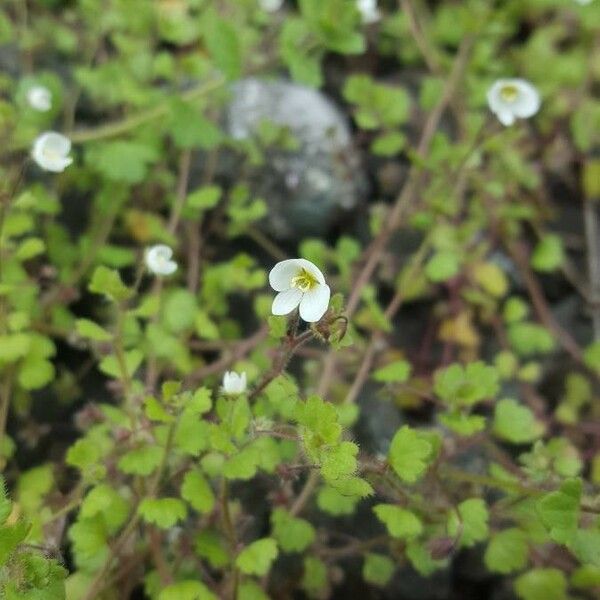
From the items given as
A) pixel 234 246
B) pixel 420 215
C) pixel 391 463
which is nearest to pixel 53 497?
pixel 391 463

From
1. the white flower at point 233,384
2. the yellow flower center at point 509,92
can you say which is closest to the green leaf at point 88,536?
the white flower at point 233,384

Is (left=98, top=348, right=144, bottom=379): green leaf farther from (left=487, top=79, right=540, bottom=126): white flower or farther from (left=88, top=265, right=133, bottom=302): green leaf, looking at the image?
(left=487, top=79, right=540, bottom=126): white flower

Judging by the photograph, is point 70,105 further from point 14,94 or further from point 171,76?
point 171,76

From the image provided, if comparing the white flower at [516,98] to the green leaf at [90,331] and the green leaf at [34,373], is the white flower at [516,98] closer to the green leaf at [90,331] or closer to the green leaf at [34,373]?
the green leaf at [90,331]

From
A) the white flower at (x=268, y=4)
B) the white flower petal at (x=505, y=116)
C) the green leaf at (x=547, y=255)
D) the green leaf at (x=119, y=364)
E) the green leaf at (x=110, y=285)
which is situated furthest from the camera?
the white flower at (x=268, y=4)

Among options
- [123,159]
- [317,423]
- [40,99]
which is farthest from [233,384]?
[40,99]
